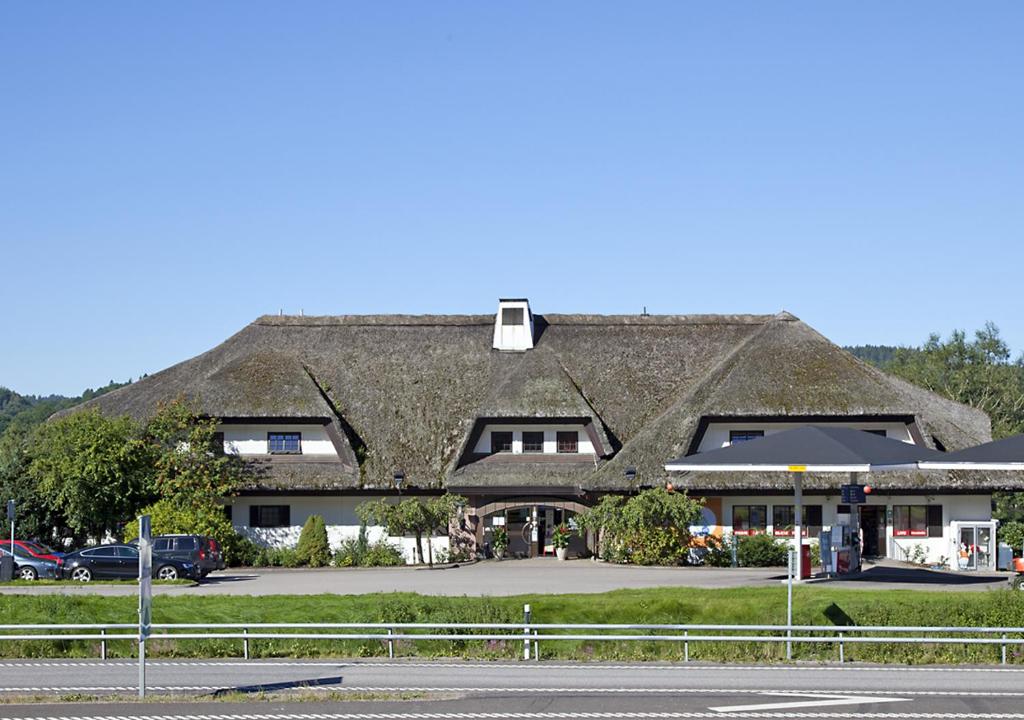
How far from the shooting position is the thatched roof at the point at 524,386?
5119cm

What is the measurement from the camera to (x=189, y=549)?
4462 centimetres

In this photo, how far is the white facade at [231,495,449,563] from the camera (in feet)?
171

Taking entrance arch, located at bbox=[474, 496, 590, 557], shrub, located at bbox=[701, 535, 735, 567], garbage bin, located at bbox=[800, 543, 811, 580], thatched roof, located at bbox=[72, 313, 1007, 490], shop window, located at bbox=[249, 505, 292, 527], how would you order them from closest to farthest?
garbage bin, located at bbox=[800, 543, 811, 580] < shrub, located at bbox=[701, 535, 735, 567] < thatched roof, located at bbox=[72, 313, 1007, 490] < entrance arch, located at bbox=[474, 496, 590, 557] < shop window, located at bbox=[249, 505, 292, 527]

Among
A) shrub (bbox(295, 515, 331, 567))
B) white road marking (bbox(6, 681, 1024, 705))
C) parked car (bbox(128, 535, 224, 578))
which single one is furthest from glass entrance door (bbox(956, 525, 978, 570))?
white road marking (bbox(6, 681, 1024, 705))

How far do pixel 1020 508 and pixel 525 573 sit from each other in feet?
145

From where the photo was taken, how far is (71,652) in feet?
94.2

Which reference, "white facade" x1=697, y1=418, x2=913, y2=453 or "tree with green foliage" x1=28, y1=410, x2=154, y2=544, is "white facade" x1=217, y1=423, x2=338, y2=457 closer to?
"tree with green foliage" x1=28, y1=410, x2=154, y2=544

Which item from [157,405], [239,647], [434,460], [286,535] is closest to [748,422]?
[434,460]

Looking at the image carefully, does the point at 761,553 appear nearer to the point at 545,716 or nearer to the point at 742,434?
the point at 742,434

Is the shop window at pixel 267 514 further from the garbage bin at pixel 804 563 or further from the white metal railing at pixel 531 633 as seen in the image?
the white metal railing at pixel 531 633

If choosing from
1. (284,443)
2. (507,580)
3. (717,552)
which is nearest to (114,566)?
(284,443)

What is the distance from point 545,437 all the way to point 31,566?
1787 cm

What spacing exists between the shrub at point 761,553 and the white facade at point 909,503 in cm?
208

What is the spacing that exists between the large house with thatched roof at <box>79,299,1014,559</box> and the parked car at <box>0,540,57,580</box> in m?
8.45
